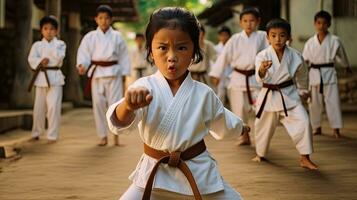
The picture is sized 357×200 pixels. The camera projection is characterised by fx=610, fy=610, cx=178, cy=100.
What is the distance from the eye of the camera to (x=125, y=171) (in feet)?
21.5

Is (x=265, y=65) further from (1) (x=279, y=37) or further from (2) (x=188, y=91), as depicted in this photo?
(2) (x=188, y=91)

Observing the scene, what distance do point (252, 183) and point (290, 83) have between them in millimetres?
1657

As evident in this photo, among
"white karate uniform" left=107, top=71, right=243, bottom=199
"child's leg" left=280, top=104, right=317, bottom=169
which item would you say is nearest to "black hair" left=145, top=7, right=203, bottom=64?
"white karate uniform" left=107, top=71, right=243, bottom=199

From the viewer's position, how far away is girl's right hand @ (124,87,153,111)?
2699 millimetres

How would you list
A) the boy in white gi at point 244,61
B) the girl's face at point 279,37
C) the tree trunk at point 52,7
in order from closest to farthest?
the girl's face at point 279,37 < the boy in white gi at point 244,61 < the tree trunk at point 52,7

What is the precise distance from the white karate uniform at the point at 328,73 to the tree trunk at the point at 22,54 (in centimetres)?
620

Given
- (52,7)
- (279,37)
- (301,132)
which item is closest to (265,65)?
(279,37)

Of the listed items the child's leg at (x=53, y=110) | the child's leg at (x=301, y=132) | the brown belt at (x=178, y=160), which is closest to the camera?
the brown belt at (x=178, y=160)

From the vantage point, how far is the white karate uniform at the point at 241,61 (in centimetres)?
882

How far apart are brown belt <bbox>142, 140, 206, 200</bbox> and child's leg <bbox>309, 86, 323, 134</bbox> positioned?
280 inches

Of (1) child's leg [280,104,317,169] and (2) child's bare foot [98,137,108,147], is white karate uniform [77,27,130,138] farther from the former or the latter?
(1) child's leg [280,104,317,169]

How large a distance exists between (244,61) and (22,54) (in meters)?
6.03

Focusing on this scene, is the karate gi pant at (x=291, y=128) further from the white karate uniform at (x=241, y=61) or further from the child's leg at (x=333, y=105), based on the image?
the child's leg at (x=333, y=105)

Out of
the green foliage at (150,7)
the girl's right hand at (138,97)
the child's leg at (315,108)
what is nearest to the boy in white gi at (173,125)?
the girl's right hand at (138,97)
